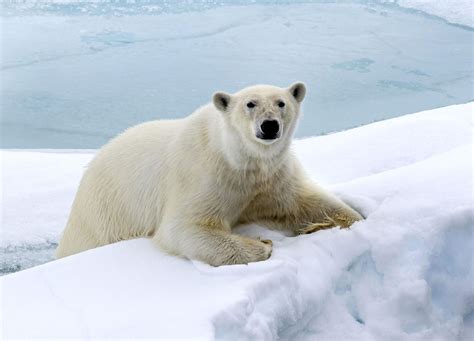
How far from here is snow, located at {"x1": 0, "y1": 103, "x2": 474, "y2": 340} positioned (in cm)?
247

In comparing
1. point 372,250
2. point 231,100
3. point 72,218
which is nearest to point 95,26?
point 72,218

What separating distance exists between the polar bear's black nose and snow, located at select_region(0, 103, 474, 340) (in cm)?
49

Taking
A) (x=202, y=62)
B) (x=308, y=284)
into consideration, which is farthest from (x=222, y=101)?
(x=202, y=62)

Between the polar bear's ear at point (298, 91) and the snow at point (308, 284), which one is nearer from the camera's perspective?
the snow at point (308, 284)

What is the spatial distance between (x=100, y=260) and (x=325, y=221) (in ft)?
3.42

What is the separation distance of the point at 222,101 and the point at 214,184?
14.7 inches

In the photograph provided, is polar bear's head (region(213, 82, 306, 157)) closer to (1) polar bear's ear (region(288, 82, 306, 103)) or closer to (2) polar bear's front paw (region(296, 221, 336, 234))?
(1) polar bear's ear (region(288, 82, 306, 103))

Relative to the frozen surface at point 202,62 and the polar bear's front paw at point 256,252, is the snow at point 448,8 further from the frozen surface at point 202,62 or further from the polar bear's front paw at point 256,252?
the polar bear's front paw at point 256,252

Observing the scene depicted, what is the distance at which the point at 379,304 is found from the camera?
280cm

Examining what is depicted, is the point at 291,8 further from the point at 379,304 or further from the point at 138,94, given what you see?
the point at 379,304

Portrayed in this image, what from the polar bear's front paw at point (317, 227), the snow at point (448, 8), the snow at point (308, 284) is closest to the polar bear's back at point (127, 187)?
the snow at point (308, 284)

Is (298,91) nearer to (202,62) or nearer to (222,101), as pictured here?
(222,101)

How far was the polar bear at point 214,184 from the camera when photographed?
10.0 ft

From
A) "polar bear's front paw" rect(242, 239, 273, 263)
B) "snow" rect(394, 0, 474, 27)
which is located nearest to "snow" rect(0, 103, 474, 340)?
"polar bear's front paw" rect(242, 239, 273, 263)
